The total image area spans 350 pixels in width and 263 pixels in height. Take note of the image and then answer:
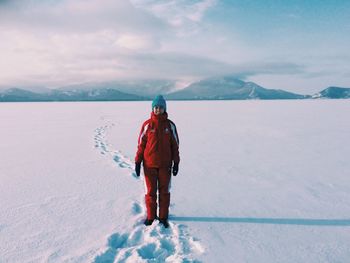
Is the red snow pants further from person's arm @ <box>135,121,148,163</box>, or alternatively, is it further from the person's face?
the person's face

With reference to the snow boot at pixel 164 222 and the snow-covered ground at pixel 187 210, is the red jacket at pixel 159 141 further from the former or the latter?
the snow-covered ground at pixel 187 210

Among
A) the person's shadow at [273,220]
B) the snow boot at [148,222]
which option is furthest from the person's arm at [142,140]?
the person's shadow at [273,220]

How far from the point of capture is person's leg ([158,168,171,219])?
426 centimetres

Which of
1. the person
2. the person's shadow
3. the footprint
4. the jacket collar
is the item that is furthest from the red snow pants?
the jacket collar

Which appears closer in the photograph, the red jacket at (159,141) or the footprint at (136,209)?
the red jacket at (159,141)

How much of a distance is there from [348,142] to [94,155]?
825 centimetres

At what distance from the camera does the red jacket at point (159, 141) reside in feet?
13.9

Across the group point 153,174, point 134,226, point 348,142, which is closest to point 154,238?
point 134,226

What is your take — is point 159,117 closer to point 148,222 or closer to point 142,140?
point 142,140

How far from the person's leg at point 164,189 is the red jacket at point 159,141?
10cm

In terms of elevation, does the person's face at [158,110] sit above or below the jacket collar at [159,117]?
above

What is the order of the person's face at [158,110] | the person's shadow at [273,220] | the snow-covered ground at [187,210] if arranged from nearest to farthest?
the snow-covered ground at [187,210] < the person's face at [158,110] < the person's shadow at [273,220]

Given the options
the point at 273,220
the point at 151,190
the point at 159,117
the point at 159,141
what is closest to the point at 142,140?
the point at 159,141

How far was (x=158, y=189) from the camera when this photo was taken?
14.2ft
